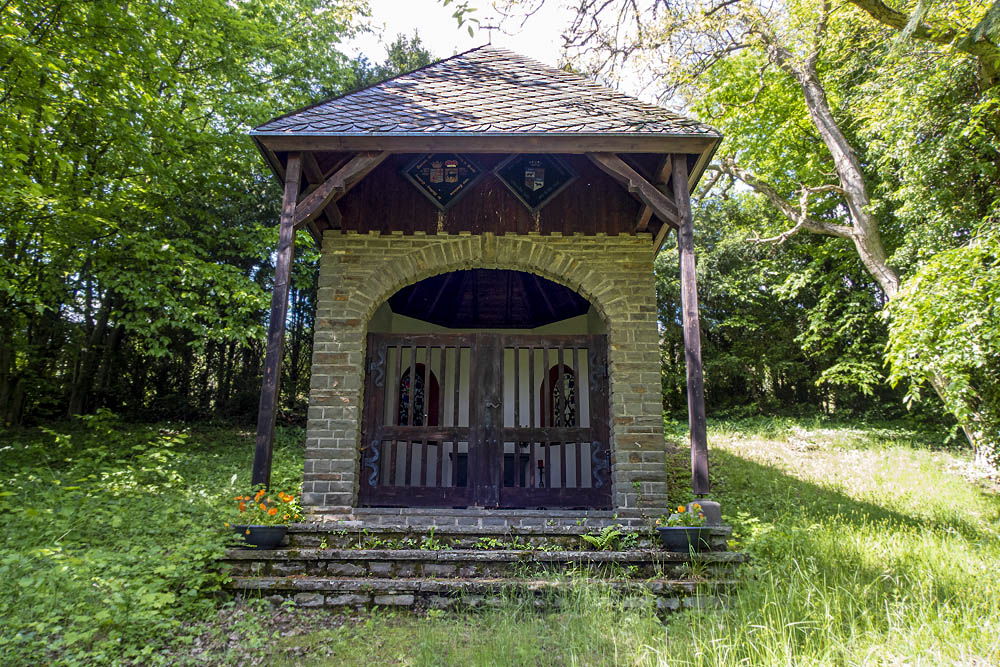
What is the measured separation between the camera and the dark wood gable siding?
6129mm

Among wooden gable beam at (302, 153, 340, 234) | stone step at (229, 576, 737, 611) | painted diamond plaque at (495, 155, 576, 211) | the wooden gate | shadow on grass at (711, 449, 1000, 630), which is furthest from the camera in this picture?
painted diamond plaque at (495, 155, 576, 211)

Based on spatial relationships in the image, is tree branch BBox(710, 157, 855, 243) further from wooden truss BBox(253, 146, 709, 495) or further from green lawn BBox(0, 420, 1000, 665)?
wooden truss BBox(253, 146, 709, 495)

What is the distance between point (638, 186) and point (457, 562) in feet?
11.1

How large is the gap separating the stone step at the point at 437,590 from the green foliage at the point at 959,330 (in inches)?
187

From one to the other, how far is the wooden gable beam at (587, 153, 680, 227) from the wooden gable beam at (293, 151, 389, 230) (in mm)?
1911

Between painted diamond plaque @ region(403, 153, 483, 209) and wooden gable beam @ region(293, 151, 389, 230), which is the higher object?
painted diamond plaque @ region(403, 153, 483, 209)

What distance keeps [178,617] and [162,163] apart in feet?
25.4

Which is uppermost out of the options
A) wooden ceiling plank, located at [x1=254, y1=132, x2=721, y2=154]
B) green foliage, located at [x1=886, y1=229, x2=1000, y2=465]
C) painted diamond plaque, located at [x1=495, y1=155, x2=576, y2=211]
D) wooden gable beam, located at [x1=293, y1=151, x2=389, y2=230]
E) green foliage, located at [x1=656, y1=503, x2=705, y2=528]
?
painted diamond plaque, located at [x1=495, y1=155, x2=576, y2=211]

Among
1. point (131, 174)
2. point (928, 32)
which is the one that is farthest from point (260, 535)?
point (928, 32)

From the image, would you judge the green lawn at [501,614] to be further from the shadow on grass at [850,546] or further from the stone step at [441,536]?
the stone step at [441,536]

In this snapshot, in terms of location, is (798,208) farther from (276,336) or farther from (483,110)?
(276,336)

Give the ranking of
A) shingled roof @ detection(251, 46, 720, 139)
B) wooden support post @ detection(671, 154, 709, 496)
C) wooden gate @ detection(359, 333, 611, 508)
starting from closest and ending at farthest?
wooden support post @ detection(671, 154, 709, 496) → shingled roof @ detection(251, 46, 720, 139) → wooden gate @ detection(359, 333, 611, 508)

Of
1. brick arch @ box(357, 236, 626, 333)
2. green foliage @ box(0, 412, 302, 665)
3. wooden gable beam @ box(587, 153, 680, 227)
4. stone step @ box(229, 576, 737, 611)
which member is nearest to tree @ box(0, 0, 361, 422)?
green foliage @ box(0, 412, 302, 665)

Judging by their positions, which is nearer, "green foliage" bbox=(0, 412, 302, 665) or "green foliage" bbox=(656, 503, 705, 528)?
"green foliage" bbox=(0, 412, 302, 665)
